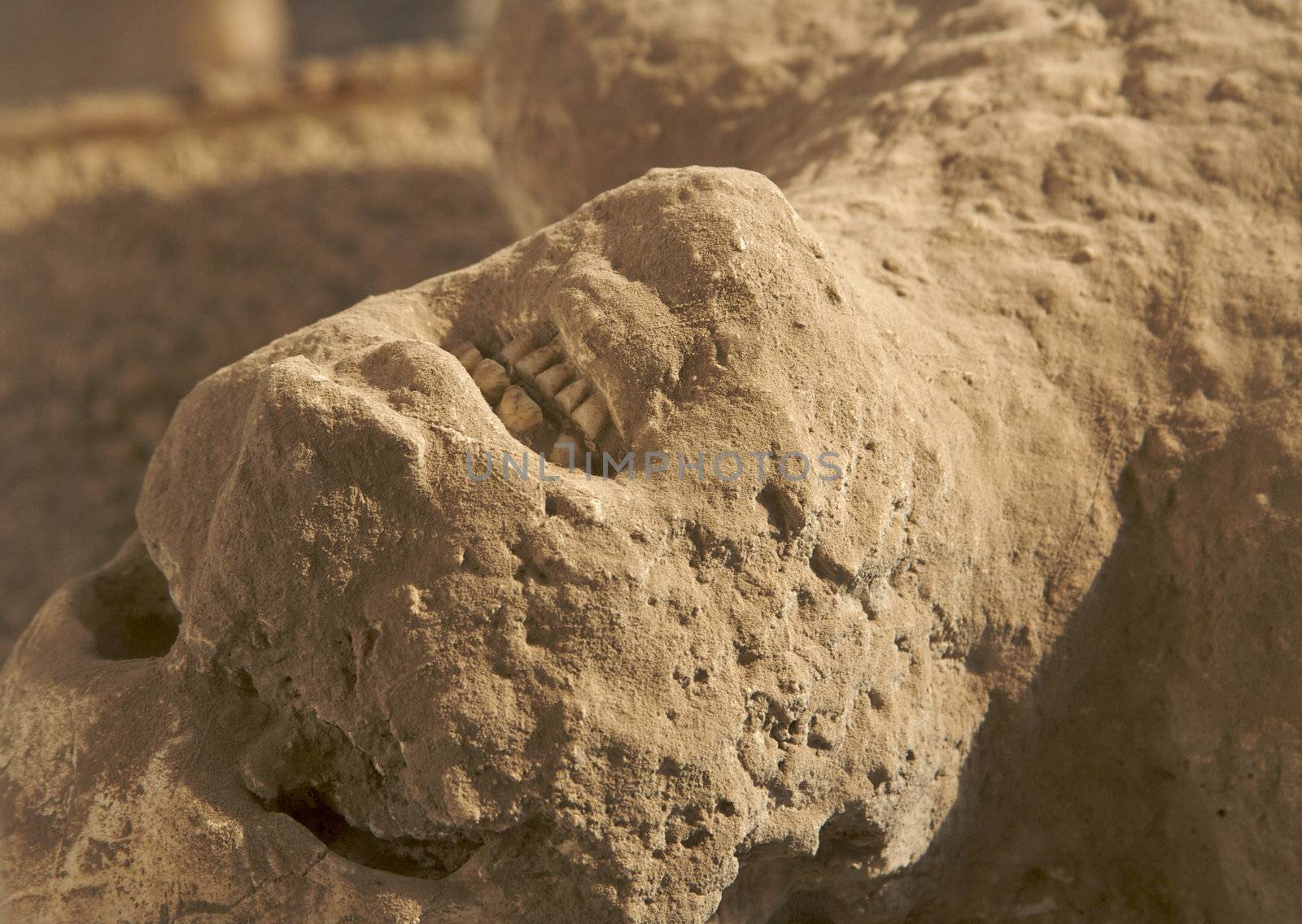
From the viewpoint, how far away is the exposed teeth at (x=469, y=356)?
134 centimetres

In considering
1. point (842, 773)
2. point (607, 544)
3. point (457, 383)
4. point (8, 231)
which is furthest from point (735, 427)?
point (8, 231)

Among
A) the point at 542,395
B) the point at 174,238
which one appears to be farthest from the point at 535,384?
the point at 174,238

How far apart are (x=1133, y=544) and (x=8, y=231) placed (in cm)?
315

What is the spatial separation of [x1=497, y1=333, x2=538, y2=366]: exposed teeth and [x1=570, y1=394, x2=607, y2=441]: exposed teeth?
0.11m

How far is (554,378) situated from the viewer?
1284mm

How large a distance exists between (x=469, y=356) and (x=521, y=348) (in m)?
0.07

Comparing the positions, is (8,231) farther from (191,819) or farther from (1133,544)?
(1133,544)

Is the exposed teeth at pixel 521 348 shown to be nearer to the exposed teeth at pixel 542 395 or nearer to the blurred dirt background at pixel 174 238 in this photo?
the exposed teeth at pixel 542 395

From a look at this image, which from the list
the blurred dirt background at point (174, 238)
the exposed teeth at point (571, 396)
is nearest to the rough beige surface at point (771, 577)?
the exposed teeth at point (571, 396)

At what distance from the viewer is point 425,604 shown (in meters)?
1.12

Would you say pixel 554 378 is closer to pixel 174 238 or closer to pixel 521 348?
pixel 521 348

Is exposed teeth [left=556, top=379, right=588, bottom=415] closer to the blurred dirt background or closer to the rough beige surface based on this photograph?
the rough beige surface

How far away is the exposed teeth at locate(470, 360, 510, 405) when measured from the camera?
1.30 metres

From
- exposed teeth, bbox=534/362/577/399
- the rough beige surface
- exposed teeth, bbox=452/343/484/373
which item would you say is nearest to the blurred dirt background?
the rough beige surface
